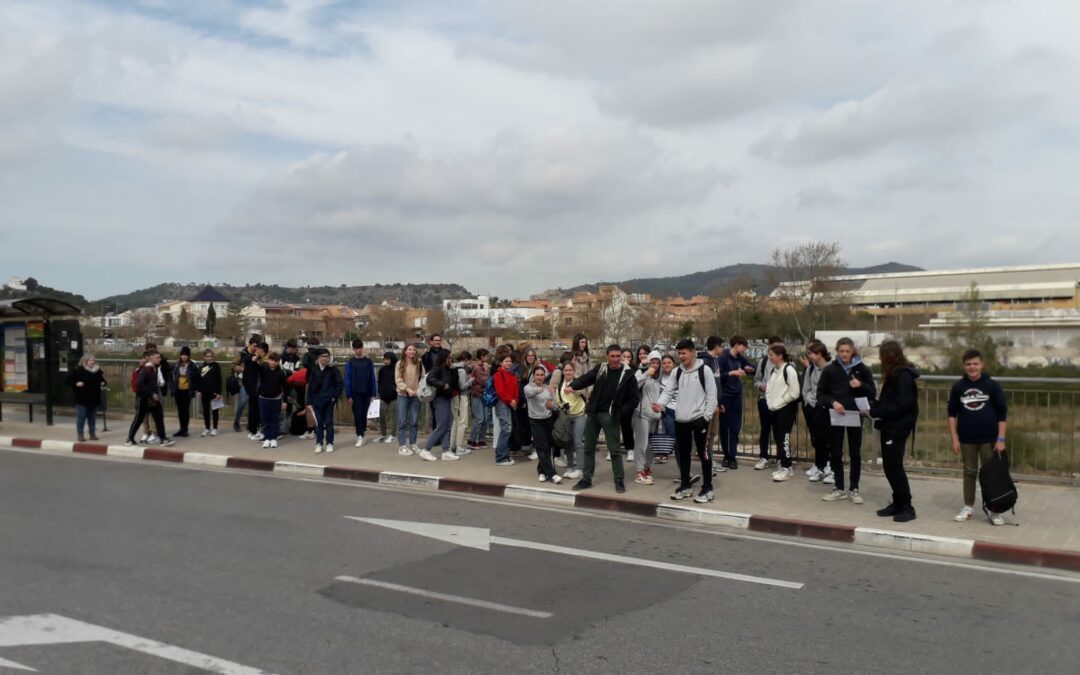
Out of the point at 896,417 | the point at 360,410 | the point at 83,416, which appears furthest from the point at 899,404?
the point at 83,416

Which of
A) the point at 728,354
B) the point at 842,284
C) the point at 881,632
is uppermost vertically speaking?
the point at 842,284

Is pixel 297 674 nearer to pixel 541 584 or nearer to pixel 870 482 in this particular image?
pixel 541 584

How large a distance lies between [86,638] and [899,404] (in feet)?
24.5

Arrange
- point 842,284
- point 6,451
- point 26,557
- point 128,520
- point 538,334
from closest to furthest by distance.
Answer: point 26,557 → point 128,520 → point 6,451 → point 842,284 → point 538,334

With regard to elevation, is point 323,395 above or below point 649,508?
above

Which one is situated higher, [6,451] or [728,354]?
[728,354]

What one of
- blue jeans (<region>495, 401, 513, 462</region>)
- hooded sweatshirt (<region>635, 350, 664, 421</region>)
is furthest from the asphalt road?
blue jeans (<region>495, 401, 513, 462</region>)

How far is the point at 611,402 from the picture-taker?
31.7 ft

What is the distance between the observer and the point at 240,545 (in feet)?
24.1

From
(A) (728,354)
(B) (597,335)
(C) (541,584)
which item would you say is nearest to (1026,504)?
(A) (728,354)

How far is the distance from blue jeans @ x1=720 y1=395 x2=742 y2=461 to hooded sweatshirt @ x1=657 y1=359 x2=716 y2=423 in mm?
2045

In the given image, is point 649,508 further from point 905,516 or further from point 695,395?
point 905,516

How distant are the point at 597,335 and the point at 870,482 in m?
57.2

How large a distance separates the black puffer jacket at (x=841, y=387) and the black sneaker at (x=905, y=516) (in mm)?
1337
